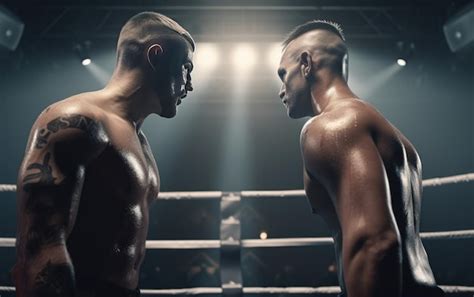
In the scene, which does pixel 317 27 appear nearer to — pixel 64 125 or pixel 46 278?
pixel 64 125

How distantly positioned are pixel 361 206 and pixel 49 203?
101 centimetres

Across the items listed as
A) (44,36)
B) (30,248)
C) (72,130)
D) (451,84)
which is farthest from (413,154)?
(451,84)

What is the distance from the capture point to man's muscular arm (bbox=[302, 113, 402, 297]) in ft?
5.19

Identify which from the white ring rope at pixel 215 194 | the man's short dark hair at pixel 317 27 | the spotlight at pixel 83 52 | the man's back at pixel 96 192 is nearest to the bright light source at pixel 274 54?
the spotlight at pixel 83 52

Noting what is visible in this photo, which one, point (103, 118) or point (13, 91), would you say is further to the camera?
point (13, 91)

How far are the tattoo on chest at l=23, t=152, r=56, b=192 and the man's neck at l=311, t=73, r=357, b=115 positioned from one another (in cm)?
114

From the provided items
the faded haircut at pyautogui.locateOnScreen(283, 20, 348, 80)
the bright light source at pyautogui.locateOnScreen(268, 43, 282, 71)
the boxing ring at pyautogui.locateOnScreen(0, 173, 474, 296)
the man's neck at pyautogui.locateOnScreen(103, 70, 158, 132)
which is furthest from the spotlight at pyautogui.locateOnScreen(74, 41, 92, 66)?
the faded haircut at pyautogui.locateOnScreen(283, 20, 348, 80)

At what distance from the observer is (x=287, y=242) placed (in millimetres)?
2945

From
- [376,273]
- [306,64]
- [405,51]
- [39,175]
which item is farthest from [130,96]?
[405,51]

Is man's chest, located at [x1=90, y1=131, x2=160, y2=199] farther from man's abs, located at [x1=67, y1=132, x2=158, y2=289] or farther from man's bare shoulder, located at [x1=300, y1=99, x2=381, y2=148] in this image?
man's bare shoulder, located at [x1=300, y1=99, x2=381, y2=148]

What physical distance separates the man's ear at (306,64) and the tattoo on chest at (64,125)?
99 cm

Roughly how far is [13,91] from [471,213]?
7305 millimetres

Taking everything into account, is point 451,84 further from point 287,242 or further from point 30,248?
point 30,248

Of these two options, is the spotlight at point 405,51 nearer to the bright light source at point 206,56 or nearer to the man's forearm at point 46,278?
the bright light source at point 206,56
